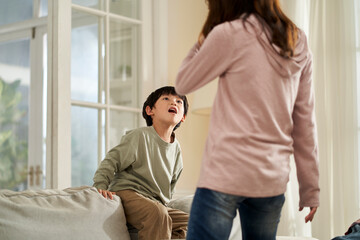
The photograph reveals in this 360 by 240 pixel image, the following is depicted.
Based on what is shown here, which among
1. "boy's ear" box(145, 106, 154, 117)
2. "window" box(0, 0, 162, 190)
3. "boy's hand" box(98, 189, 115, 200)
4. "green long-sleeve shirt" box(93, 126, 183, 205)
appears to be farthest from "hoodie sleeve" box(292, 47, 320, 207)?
"window" box(0, 0, 162, 190)

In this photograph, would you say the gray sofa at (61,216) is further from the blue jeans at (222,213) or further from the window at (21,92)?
the window at (21,92)

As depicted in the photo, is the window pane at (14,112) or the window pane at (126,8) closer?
the window pane at (126,8)

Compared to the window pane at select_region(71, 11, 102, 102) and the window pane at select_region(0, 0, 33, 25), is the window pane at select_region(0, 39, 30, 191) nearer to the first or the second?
the window pane at select_region(0, 0, 33, 25)

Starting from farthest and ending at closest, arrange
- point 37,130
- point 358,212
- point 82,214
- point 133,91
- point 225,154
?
1. point 37,130
2. point 133,91
3. point 358,212
4. point 82,214
5. point 225,154

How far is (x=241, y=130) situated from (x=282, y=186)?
15 centimetres

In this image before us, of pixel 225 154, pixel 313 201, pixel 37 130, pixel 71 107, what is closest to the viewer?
pixel 225 154

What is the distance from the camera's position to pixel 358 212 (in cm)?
324

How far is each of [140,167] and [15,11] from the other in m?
2.96

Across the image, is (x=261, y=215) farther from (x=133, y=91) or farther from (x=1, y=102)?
(x=1, y=102)

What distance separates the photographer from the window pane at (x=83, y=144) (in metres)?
3.49

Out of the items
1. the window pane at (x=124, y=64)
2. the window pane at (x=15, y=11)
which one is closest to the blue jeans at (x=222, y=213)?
the window pane at (x=124, y=64)

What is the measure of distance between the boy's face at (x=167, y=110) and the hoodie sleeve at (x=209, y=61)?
4.09ft

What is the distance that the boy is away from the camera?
217 centimetres

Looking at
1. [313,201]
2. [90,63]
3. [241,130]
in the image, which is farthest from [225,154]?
[90,63]
